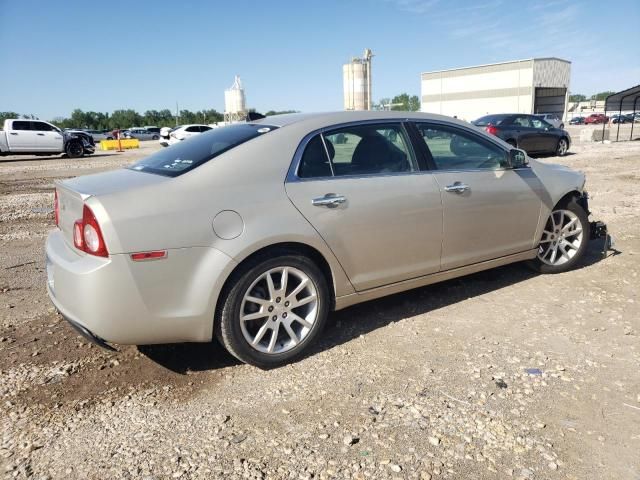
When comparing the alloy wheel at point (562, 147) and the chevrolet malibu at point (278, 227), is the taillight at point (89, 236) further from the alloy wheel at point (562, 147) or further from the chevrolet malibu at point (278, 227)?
the alloy wheel at point (562, 147)

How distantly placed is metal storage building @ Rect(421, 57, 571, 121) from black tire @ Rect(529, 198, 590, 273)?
2599 inches

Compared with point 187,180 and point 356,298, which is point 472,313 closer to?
point 356,298

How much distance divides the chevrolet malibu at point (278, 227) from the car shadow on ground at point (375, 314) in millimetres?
315

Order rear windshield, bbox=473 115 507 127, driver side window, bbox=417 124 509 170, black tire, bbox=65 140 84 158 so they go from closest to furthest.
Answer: driver side window, bbox=417 124 509 170 < rear windshield, bbox=473 115 507 127 < black tire, bbox=65 140 84 158

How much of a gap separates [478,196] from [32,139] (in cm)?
2317

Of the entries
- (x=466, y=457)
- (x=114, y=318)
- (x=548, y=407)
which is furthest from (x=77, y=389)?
(x=548, y=407)

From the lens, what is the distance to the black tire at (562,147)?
1814 centimetres

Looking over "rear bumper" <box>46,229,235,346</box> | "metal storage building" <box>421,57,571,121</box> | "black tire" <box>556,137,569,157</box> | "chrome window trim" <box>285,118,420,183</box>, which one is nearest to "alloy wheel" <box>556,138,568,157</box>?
"black tire" <box>556,137,569,157</box>

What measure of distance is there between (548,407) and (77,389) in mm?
2707

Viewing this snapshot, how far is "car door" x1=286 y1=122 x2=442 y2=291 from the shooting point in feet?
10.8

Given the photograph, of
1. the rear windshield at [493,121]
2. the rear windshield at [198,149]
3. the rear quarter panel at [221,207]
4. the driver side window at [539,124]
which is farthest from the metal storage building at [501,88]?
the rear quarter panel at [221,207]

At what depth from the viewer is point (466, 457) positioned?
2.36 meters

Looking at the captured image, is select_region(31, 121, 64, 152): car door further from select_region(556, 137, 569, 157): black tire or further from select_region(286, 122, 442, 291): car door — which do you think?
select_region(286, 122, 442, 291): car door

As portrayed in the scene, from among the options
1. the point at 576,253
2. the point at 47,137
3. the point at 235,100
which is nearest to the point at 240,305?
the point at 576,253
